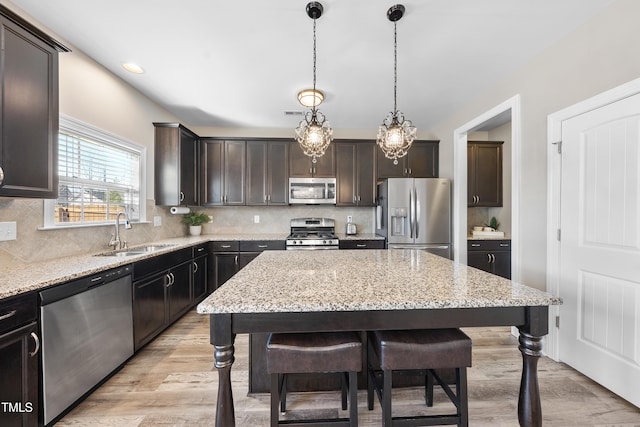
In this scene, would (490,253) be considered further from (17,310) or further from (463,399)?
(17,310)

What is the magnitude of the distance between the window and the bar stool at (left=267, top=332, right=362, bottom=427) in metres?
2.09

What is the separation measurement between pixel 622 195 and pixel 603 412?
1361 millimetres

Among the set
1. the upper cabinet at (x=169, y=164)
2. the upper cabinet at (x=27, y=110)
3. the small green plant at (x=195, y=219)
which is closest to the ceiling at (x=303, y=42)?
the upper cabinet at (x=169, y=164)

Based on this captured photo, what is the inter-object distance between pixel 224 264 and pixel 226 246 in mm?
252

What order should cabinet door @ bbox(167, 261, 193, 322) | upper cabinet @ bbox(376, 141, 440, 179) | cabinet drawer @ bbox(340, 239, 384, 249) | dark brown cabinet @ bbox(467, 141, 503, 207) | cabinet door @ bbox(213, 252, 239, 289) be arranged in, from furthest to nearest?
upper cabinet @ bbox(376, 141, 440, 179) < dark brown cabinet @ bbox(467, 141, 503, 207) < cabinet drawer @ bbox(340, 239, 384, 249) < cabinet door @ bbox(213, 252, 239, 289) < cabinet door @ bbox(167, 261, 193, 322)

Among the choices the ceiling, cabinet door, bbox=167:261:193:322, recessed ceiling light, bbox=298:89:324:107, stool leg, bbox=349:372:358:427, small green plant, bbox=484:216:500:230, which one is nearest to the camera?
stool leg, bbox=349:372:358:427

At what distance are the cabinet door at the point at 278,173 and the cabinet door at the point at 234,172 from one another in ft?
1.33

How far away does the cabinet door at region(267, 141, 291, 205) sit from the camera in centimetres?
402

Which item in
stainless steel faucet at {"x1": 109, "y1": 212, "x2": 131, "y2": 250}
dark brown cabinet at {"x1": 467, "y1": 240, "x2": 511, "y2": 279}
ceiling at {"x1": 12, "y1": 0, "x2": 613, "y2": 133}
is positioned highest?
ceiling at {"x1": 12, "y1": 0, "x2": 613, "y2": 133}

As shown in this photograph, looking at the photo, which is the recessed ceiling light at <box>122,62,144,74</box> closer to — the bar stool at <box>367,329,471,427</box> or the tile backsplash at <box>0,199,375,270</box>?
the tile backsplash at <box>0,199,375,270</box>

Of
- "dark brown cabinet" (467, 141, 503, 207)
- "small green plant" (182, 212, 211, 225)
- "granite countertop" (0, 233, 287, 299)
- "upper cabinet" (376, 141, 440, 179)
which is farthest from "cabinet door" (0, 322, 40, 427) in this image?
"dark brown cabinet" (467, 141, 503, 207)

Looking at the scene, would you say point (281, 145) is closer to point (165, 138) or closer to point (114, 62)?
point (165, 138)

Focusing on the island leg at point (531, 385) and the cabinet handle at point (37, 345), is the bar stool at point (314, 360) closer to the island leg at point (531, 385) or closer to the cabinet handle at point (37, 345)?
the island leg at point (531, 385)

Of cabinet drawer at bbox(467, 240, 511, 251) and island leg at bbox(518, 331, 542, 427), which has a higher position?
cabinet drawer at bbox(467, 240, 511, 251)
